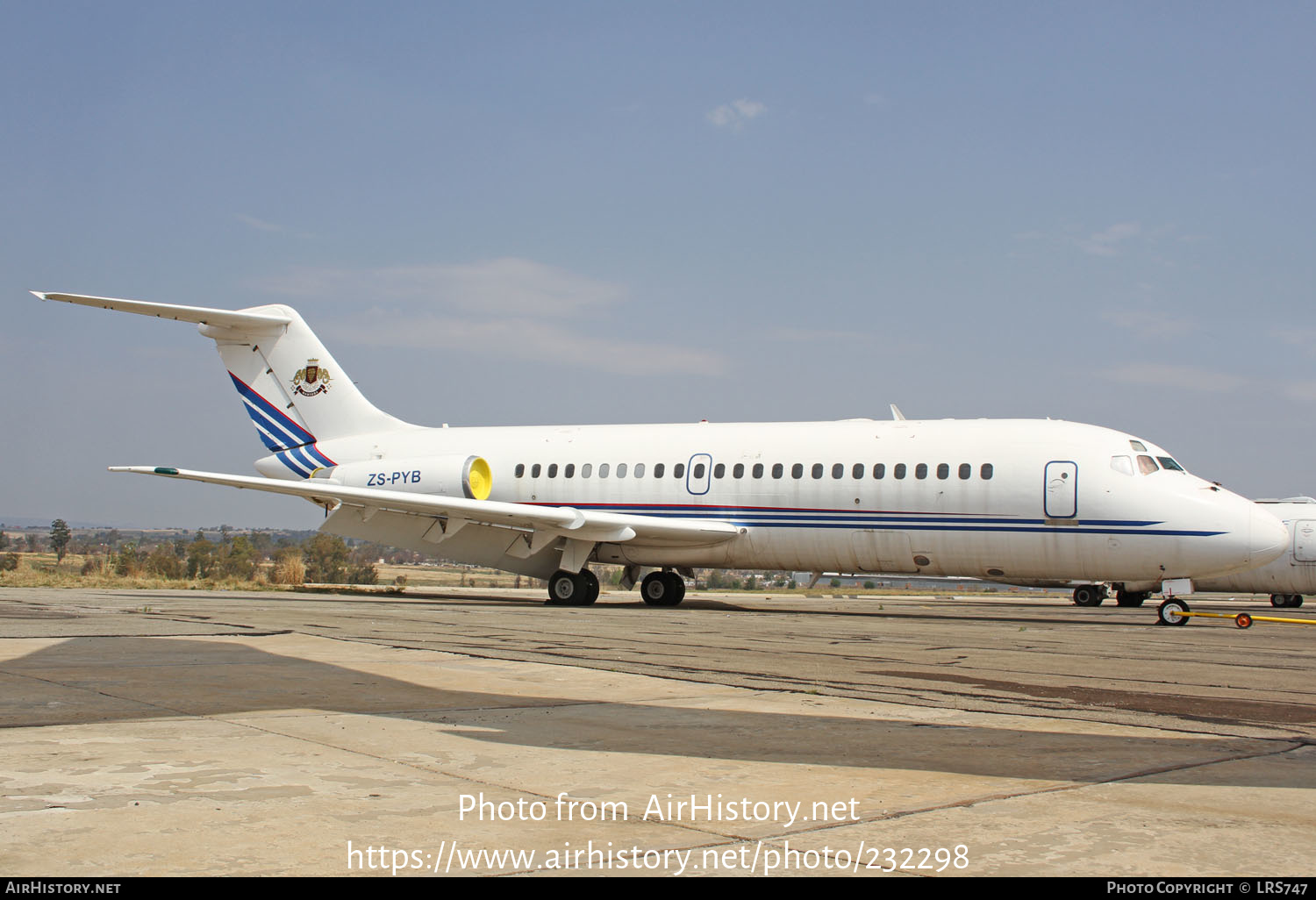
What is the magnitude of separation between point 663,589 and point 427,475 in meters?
5.47

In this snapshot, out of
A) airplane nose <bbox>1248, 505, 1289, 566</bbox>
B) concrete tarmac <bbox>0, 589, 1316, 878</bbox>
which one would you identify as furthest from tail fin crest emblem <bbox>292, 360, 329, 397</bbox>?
airplane nose <bbox>1248, 505, 1289, 566</bbox>

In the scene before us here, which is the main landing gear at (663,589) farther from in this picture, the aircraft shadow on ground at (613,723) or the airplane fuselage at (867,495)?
the aircraft shadow on ground at (613,723)

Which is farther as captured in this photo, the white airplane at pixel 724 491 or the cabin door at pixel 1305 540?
the cabin door at pixel 1305 540

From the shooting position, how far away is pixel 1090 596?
104 feet

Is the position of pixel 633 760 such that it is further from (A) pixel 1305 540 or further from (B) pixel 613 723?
(A) pixel 1305 540

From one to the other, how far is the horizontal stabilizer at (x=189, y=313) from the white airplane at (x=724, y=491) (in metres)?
0.05

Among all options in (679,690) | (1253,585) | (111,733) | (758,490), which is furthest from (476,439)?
(1253,585)

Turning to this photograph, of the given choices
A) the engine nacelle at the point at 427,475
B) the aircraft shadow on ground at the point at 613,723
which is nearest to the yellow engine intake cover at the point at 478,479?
the engine nacelle at the point at 427,475

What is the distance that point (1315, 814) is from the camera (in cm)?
437

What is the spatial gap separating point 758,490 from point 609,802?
16.2 meters

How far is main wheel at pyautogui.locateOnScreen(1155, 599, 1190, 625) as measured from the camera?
17.3 m

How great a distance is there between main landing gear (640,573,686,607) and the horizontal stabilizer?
33.7ft

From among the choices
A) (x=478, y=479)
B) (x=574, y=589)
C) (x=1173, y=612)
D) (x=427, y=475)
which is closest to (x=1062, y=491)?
(x=1173, y=612)

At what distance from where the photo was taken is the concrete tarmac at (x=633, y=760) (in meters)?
3.73
